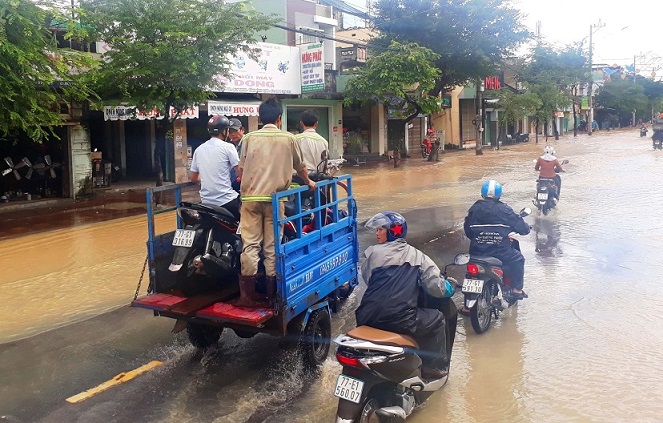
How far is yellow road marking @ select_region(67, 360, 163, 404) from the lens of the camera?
5059 mm

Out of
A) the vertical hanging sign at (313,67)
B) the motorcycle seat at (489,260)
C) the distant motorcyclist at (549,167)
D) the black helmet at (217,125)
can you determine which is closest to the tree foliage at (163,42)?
the distant motorcyclist at (549,167)

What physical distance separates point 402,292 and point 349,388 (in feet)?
2.38

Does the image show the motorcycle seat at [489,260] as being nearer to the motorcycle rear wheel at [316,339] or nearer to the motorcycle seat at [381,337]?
the motorcycle rear wheel at [316,339]

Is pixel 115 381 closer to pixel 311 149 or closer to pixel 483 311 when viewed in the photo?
pixel 311 149

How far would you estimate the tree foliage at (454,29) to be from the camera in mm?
29953

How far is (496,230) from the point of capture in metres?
6.68

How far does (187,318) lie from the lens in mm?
5148

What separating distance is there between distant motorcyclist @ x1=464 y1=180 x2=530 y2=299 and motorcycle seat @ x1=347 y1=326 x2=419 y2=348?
2.75 meters

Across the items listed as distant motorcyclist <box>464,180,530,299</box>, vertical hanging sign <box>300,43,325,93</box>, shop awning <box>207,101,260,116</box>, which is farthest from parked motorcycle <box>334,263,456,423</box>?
vertical hanging sign <box>300,43,325,93</box>

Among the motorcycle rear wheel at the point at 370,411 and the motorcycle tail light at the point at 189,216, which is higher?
the motorcycle tail light at the point at 189,216

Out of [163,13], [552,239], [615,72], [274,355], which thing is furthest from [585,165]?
[615,72]

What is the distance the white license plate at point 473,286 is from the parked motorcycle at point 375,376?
2018mm

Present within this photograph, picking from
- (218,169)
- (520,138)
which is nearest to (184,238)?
(218,169)

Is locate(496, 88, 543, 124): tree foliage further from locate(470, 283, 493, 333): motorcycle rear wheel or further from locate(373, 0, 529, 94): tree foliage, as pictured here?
locate(470, 283, 493, 333): motorcycle rear wheel
